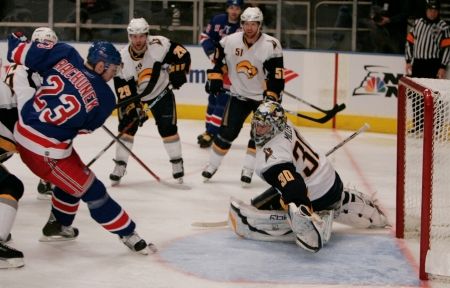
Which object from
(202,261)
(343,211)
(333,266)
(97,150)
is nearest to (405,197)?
(343,211)

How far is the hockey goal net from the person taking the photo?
3.55m

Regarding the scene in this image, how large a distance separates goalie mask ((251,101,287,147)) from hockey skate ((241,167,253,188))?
1585 millimetres

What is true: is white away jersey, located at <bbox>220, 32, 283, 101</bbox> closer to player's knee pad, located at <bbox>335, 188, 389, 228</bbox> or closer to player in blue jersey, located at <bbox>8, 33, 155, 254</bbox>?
player's knee pad, located at <bbox>335, 188, 389, 228</bbox>

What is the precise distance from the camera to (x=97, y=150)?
21.9 ft

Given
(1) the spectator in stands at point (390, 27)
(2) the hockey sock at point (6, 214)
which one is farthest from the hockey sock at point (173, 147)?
(1) the spectator in stands at point (390, 27)

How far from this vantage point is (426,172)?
3.54 metres

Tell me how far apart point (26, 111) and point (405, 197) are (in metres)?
1.83

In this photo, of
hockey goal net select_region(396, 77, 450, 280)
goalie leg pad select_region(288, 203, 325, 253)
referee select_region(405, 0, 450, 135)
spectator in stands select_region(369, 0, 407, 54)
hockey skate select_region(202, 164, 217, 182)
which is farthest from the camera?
spectator in stands select_region(369, 0, 407, 54)

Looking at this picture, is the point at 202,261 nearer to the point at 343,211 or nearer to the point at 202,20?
the point at 343,211

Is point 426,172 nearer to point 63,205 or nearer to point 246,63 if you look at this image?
point 63,205

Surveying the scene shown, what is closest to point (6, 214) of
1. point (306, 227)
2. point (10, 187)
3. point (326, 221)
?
point (10, 187)

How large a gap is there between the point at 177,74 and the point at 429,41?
3068 millimetres

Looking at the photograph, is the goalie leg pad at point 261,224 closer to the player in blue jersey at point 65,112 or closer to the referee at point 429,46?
the player in blue jersey at point 65,112

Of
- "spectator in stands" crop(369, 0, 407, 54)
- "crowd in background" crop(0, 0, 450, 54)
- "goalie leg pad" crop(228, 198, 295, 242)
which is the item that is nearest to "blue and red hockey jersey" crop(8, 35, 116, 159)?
"goalie leg pad" crop(228, 198, 295, 242)
